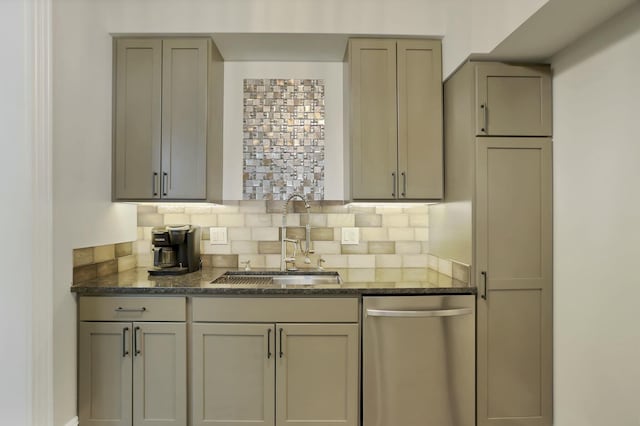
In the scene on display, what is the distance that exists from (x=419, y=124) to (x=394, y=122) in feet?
0.52

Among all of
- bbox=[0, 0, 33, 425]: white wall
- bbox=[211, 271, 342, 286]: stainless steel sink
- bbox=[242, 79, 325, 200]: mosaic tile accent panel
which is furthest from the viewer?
bbox=[242, 79, 325, 200]: mosaic tile accent panel

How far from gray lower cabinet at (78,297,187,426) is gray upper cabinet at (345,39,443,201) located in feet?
4.35

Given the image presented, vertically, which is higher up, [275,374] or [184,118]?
[184,118]

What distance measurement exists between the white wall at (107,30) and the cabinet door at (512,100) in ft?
1.71

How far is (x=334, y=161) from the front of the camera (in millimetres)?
2729

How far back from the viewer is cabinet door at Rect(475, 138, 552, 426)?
2068 mm

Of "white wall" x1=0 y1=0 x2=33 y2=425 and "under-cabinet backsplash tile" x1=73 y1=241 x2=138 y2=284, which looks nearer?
"white wall" x1=0 y1=0 x2=33 y2=425

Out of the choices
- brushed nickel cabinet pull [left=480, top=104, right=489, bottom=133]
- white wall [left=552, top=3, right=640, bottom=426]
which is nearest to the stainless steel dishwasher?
white wall [left=552, top=3, right=640, bottom=426]

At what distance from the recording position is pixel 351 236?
2.76m

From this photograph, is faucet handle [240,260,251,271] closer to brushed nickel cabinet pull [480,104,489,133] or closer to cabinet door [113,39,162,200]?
cabinet door [113,39,162,200]

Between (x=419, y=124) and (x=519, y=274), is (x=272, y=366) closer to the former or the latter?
(x=519, y=274)

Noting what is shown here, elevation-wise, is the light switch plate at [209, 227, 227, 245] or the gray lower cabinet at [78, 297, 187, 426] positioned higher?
the light switch plate at [209, 227, 227, 245]

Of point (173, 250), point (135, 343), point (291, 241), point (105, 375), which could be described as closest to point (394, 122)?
point (291, 241)

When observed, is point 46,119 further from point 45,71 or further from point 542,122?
point 542,122
